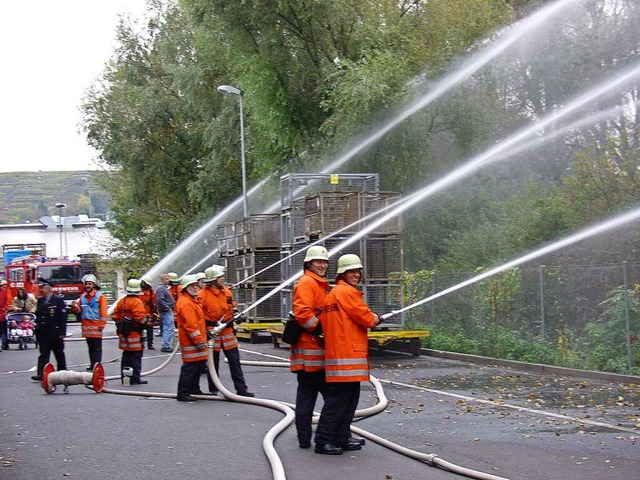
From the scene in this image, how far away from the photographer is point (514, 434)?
10.6m

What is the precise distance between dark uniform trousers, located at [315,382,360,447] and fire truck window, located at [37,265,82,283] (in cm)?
3858

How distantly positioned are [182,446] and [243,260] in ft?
58.6

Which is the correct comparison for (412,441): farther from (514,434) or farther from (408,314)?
(408,314)

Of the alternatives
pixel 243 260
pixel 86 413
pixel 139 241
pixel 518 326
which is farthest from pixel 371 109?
pixel 139 241

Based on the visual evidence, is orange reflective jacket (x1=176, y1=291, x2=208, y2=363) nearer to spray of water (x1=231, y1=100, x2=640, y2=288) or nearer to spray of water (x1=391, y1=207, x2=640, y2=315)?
spray of water (x1=391, y1=207, x2=640, y2=315)

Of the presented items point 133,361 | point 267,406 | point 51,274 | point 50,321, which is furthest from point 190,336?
point 51,274

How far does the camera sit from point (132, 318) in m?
16.1

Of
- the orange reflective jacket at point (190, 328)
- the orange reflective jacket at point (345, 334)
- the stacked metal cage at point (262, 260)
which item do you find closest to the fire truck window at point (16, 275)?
the stacked metal cage at point (262, 260)

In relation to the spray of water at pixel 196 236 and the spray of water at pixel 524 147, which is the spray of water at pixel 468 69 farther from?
the spray of water at pixel 196 236

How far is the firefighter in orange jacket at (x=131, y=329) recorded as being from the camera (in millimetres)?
16109

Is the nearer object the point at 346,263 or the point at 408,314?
the point at 346,263

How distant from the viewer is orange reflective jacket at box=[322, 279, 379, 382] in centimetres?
948

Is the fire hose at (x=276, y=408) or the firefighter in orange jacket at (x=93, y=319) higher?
the firefighter in orange jacket at (x=93, y=319)

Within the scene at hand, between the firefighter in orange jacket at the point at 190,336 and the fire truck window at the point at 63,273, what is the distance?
111ft
